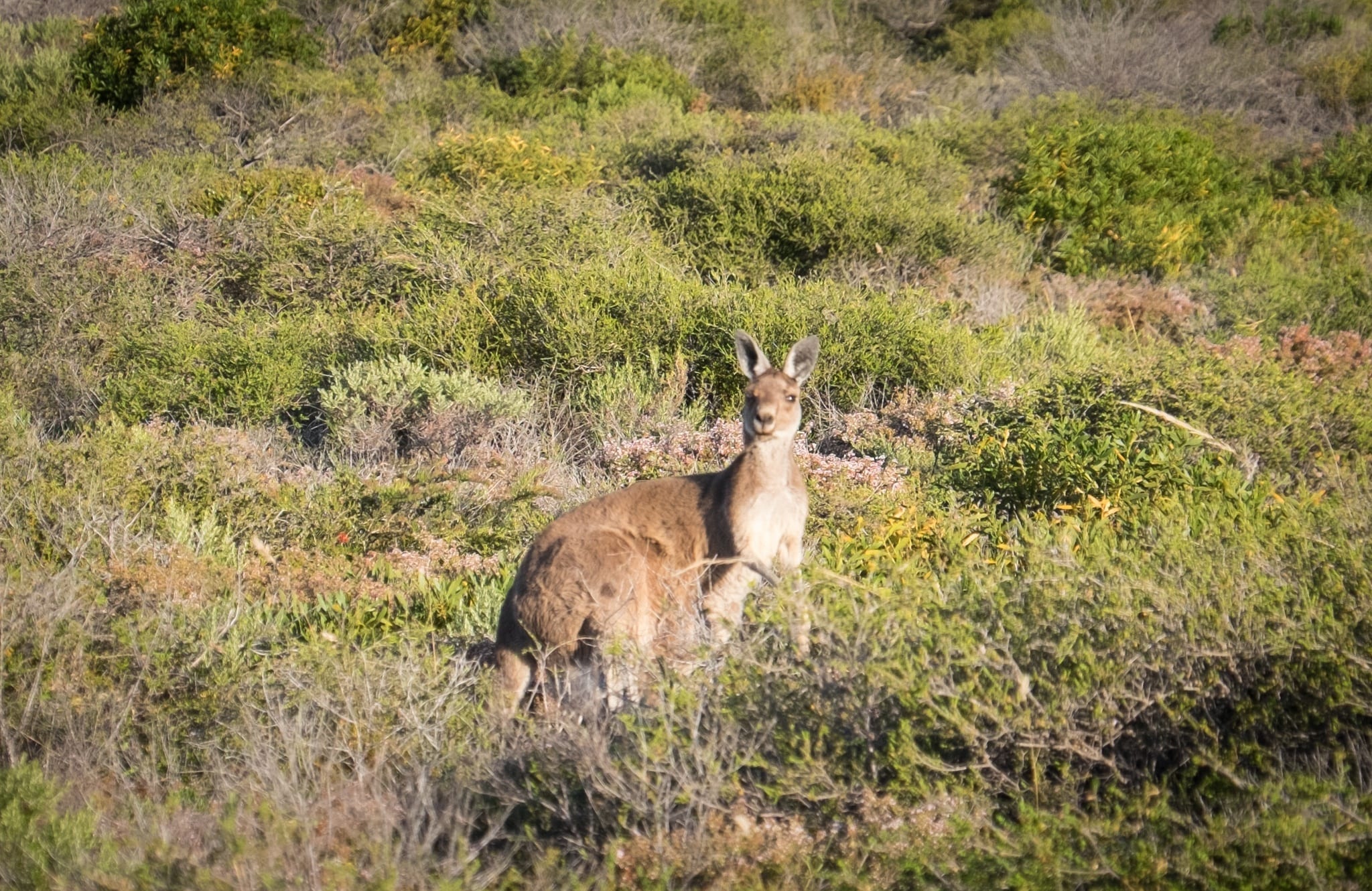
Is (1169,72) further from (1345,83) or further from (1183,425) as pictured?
(1183,425)

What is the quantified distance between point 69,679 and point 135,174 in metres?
11.1

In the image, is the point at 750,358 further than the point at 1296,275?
No

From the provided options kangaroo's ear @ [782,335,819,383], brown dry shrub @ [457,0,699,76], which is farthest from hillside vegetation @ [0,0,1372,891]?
brown dry shrub @ [457,0,699,76]

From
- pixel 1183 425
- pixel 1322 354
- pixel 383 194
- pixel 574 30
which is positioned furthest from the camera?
pixel 574 30

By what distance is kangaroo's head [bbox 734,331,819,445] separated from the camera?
5152 mm

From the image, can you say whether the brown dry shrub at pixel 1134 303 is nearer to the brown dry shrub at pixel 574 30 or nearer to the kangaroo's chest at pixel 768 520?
the kangaroo's chest at pixel 768 520

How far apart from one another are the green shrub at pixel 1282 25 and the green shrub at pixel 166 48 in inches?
720

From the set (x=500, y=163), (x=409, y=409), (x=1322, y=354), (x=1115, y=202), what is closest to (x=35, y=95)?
(x=500, y=163)

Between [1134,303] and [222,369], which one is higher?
[222,369]

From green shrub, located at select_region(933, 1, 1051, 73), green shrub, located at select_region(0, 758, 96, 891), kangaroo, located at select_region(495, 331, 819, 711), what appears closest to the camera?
green shrub, located at select_region(0, 758, 96, 891)

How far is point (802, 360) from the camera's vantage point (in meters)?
5.39

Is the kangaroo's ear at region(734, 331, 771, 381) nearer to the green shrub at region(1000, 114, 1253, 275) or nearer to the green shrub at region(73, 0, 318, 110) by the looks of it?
the green shrub at region(1000, 114, 1253, 275)

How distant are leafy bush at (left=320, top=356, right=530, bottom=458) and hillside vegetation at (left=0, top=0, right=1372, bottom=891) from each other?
43 mm

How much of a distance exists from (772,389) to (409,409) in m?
4.43
